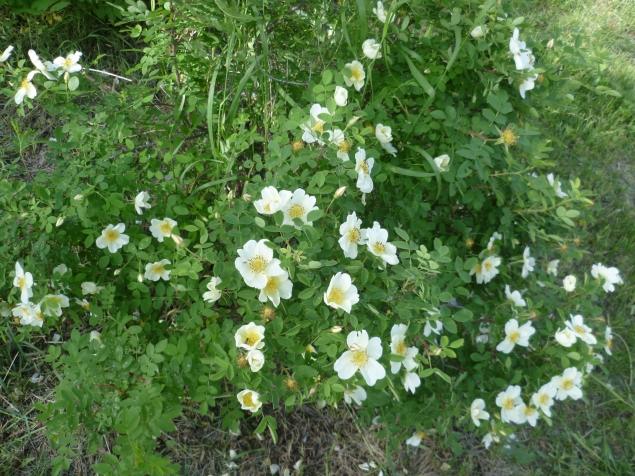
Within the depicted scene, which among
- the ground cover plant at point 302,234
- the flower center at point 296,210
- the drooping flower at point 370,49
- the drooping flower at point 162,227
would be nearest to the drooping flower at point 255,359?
the ground cover plant at point 302,234

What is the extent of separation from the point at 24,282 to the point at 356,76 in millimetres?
1065

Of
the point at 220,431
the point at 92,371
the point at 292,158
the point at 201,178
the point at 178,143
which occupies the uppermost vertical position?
the point at 292,158

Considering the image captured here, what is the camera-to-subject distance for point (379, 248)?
4.37 feet

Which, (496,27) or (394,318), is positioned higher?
(496,27)

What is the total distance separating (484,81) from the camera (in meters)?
1.61

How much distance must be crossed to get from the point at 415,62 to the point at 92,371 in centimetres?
131

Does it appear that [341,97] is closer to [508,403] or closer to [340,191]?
[340,191]

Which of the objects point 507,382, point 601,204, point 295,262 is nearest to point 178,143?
point 295,262

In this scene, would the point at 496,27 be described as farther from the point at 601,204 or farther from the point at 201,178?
the point at 601,204

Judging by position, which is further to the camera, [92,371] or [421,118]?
[421,118]

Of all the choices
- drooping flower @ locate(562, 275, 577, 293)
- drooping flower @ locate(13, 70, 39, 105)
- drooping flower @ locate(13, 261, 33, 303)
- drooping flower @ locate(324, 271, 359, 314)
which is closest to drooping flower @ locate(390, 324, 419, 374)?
drooping flower @ locate(324, 271, 359, 314)

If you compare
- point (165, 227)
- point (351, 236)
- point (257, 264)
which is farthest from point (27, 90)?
point (351, 236)

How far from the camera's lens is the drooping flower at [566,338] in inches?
63.8

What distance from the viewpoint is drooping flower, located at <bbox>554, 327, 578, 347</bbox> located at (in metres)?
1.62
